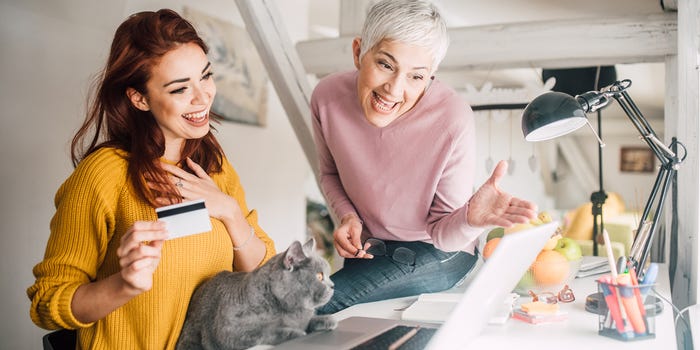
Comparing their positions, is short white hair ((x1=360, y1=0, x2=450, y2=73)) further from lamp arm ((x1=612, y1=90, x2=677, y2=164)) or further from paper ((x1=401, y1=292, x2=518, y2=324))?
paper ((x1=401, y1=292, x2=518, y2=324))

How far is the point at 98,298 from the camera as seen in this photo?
110cm

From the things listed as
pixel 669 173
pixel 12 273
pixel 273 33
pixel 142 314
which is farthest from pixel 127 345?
pixel 273 33

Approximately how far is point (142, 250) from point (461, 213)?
2.39ft

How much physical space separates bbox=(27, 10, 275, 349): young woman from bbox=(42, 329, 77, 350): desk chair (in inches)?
3.3

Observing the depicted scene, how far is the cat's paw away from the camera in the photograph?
3.65 feet

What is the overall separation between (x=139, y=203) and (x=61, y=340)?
1.21 ft

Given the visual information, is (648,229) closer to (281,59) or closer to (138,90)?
(138,90)

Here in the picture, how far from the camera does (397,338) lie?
1.06 meters

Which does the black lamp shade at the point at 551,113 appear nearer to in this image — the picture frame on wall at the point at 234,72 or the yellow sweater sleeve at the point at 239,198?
the yellow sweater sleeve at the point at 239,198

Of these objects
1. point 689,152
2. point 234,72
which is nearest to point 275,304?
point 689,152

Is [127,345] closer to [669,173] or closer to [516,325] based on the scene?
[516,325]

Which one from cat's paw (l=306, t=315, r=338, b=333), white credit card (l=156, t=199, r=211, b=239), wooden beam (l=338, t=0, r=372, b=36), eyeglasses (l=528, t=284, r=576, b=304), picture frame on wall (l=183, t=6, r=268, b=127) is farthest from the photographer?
picture frame on wall (l=183, t=6, r=268, b=127)

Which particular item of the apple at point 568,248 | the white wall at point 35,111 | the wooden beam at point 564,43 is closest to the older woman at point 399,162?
the apple at point 568,248

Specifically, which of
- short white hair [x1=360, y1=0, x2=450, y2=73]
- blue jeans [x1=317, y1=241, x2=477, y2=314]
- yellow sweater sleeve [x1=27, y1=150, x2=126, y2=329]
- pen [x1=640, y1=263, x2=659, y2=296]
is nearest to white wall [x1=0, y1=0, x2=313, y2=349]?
yellow sweater sleeve [x1=27, y1=150, x2=126, y2=329]
